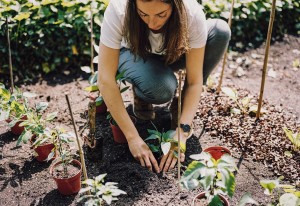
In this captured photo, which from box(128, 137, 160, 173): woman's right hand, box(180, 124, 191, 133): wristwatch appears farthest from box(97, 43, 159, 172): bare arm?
box(180, 124, 191, 133): wristwatch

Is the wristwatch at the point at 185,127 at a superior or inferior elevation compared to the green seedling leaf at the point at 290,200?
superior

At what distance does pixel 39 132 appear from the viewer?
2184 mm

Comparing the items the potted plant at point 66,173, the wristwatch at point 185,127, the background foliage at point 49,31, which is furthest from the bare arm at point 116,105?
the background foliage at point 49,31

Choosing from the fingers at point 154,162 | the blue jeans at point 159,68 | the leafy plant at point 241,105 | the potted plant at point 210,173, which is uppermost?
the blue jeans at point 159,68

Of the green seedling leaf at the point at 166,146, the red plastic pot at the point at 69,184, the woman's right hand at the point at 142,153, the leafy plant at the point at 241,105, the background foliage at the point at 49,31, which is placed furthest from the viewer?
the background foliage at the point at 49,31

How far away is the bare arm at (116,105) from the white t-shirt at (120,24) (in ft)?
0.22

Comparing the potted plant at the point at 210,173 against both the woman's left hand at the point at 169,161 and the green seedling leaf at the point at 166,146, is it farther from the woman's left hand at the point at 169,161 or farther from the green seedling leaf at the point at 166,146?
the woman's left hand at the point at 169,161

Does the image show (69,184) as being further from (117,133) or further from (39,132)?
(117,133)

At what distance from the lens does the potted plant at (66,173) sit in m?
2.15

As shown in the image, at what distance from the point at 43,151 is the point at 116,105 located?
1.93ft

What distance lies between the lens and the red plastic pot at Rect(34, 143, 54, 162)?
2.40 metres

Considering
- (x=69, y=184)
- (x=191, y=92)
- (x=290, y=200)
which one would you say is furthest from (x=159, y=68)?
(x=290, y=200)

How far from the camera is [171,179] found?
227cm

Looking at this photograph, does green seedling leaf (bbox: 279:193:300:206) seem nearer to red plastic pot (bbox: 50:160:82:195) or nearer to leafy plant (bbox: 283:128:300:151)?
leafy plant (bbox: 283:128:300:151)
